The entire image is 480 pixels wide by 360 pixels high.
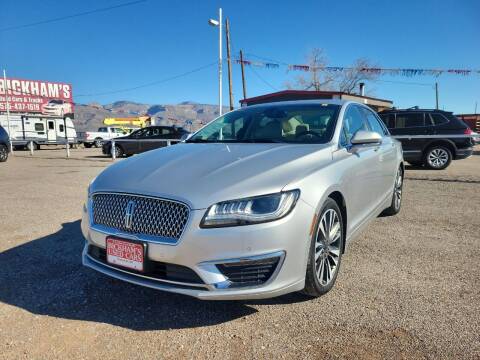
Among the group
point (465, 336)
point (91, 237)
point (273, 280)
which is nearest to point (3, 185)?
point (91, 237)

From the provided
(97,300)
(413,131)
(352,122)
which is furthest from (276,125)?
(413,131)

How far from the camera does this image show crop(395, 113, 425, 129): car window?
11812 millimetres

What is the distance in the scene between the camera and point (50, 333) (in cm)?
253

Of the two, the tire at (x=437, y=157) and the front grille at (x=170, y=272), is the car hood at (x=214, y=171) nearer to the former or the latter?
the front grille at (x=170, y=272)

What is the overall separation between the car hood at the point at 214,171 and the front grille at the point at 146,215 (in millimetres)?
54

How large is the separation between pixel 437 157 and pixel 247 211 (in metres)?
11.0

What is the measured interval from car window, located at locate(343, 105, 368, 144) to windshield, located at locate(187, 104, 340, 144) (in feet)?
0.50

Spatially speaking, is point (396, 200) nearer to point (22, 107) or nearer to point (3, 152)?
point (3, 152)

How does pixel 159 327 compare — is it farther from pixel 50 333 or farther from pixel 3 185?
pixel 3 185

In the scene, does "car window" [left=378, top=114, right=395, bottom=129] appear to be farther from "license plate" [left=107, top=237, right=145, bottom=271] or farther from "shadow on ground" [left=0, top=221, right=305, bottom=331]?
"license plate" [left=107, top=237, right=145, bottom=271]

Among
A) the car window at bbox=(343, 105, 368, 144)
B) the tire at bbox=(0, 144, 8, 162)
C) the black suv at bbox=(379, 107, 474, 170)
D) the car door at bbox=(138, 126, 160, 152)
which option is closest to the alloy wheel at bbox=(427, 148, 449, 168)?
the black suv at bbox=(379, 107, 474, 170)

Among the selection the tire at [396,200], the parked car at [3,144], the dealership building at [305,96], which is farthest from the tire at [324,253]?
the dealership building at [305,96]

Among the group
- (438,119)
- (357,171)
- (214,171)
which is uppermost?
(438,119)

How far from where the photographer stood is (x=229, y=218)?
2350 mm
